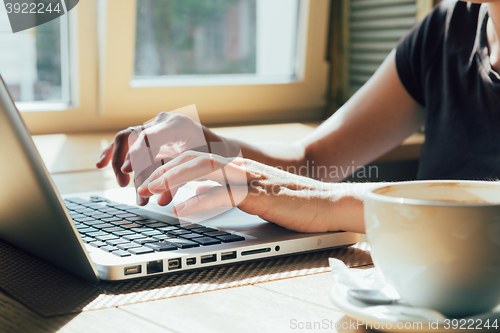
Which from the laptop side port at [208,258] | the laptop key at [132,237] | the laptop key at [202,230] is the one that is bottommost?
the laptop side port at [208,258]

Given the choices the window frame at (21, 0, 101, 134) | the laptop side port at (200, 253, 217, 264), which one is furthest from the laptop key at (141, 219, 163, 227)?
the window frame at (21, 0, 101, 134)

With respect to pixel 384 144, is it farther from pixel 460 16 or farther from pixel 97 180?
pixel 97 180

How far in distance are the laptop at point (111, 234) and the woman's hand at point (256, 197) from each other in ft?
0.05

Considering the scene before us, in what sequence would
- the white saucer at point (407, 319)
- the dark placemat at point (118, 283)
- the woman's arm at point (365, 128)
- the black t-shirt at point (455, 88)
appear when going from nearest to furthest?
the white saucer at point (407, 319), the dark placemat at point (118, 283), the black t-shirt at point (455, 88), the woman's arm at point (365, 128)

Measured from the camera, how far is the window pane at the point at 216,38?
1.85m

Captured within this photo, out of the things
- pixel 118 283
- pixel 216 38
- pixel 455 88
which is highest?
pixel 216 38

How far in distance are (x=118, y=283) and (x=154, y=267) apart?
34 millimetres

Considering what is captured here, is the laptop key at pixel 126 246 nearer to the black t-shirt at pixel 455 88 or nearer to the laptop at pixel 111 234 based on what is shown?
the laptop at pixel 111 234

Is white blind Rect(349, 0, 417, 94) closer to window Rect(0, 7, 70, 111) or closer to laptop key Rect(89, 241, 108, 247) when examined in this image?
window Rect(0, 7, 70, 111)

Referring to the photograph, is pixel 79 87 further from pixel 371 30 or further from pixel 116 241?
pixel 116 241

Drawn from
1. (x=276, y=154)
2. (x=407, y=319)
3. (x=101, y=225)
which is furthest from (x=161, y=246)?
(x=276, y=154)

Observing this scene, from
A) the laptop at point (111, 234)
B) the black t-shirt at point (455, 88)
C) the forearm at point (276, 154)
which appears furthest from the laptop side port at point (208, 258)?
the black t-shirt at point (455, 88)

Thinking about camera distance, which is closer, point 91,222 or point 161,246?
point 161,246

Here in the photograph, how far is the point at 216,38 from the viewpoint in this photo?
202cm
